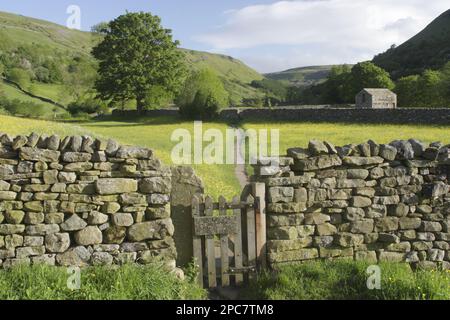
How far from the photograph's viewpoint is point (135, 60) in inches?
2382

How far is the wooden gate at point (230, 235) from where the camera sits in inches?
297

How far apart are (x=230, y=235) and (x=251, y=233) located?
0.39m

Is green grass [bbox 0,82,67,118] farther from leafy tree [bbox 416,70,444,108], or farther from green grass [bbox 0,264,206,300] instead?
green grass [bbox 0,264,206,300]

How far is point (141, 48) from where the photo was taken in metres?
61.0

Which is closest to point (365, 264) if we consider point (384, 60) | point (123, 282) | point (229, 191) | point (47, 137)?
point (123, 282)

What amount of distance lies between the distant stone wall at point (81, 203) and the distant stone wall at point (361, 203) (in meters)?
2.05

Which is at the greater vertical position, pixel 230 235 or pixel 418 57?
pixel 418 57

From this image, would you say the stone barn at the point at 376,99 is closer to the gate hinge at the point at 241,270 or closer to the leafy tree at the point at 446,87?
the leafy tree at the point at 446,87

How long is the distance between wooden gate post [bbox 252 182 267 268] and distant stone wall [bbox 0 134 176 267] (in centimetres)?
151

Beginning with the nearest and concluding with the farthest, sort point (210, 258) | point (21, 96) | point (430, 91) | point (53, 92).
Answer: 1. point (210, 258)
2. point (430, 91)
3. point (21, 96)
4. point (53, 92)

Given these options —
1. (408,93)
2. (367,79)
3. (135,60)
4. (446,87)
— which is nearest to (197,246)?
(135,60)

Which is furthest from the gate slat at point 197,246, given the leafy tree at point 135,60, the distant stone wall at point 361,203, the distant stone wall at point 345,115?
the leafy tree at point 135,60

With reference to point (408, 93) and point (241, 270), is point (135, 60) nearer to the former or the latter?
point (408, 93)

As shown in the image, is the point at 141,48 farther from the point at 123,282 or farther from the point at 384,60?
the point at 384,60
